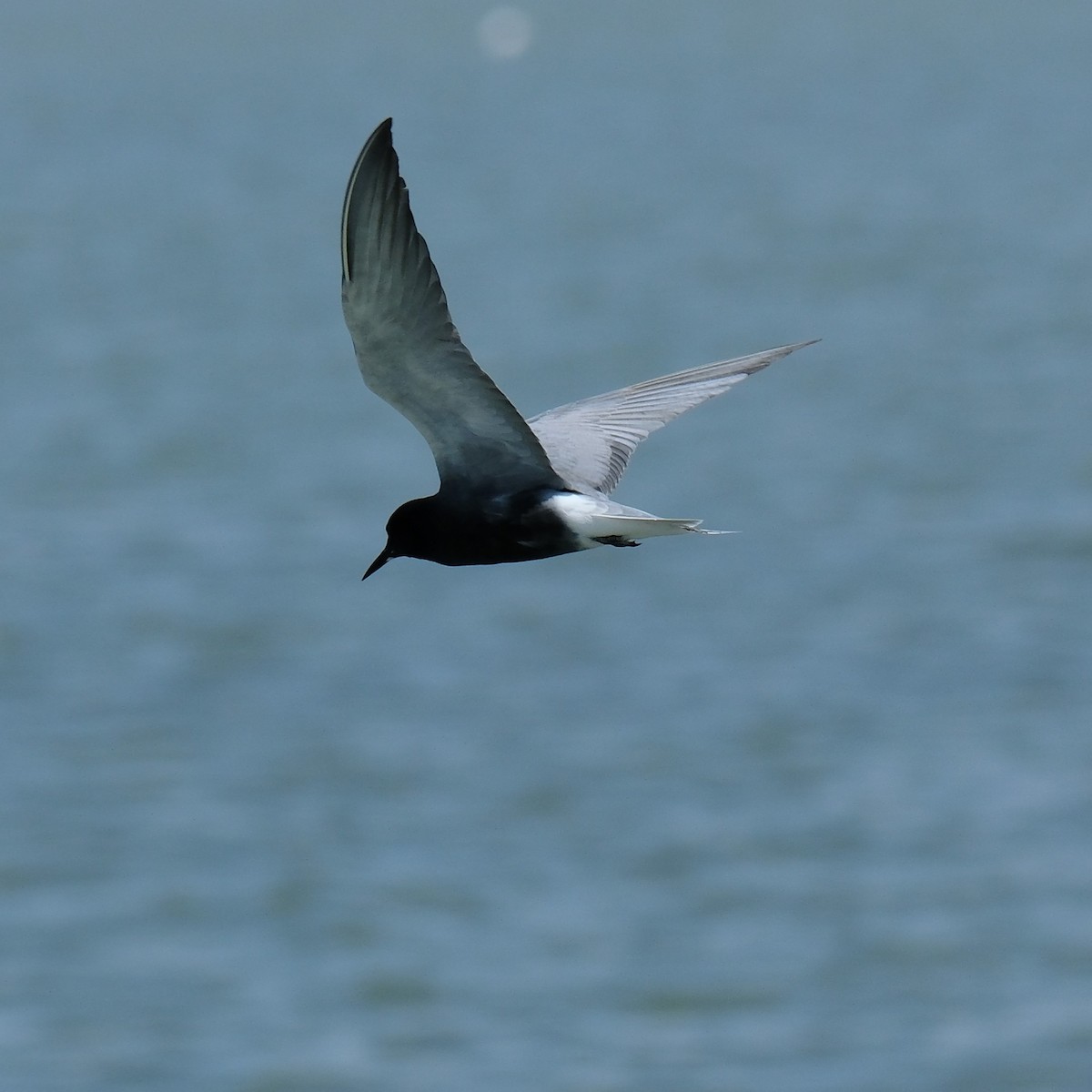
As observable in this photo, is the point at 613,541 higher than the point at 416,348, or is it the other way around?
the point at 416,348

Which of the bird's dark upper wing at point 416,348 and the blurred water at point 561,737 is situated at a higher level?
the blurred water at point 561,737

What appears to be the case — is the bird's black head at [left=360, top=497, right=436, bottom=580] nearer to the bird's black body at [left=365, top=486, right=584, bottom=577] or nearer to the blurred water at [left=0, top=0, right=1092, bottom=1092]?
the bird's black body at [left=365, top=486, right=584, bottom=577]

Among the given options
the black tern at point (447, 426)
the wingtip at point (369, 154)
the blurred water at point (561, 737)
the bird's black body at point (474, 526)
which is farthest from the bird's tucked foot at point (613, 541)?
the blurred water at point (561, 737)

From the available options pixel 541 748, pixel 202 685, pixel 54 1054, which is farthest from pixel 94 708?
A: pixel 54 1054

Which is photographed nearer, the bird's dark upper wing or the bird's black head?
the bird's dark upper wing

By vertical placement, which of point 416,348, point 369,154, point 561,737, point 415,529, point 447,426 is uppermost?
point 561,737

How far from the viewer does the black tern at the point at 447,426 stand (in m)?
8.26

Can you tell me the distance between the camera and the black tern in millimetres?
8258

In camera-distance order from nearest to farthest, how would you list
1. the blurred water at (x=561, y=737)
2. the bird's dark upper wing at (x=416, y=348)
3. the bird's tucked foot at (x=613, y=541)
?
the bird's dark upper wing at (x=416, y=348), the bird's tucked foot at (x=613, y=541), the blurred water at (x=561, y=737)

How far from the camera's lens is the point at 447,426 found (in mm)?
8680

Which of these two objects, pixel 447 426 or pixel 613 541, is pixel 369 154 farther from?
pixel 613 541

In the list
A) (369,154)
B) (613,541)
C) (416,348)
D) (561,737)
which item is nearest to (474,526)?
Result: (613,541)

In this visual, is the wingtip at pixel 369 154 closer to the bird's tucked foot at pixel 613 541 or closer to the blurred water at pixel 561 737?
the bird's tucked foot at pixel 613 541

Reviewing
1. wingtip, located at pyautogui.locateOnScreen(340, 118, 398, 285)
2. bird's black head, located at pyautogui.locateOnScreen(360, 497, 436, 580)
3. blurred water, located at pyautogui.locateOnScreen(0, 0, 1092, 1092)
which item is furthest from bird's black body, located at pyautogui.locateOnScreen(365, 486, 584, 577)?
blurred water, located at pyautogui.locateOnScreen(0, 0, 1092, 1092)
